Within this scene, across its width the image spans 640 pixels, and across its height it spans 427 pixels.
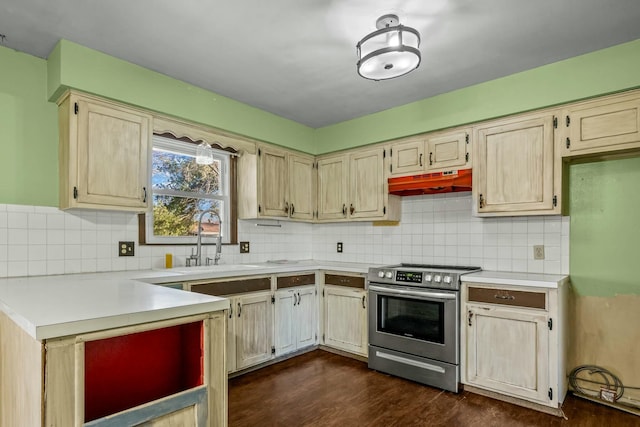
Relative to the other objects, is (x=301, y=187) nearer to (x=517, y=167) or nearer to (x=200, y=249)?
(x=200, y=249)

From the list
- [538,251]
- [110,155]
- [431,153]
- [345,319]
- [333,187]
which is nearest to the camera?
[110,155]

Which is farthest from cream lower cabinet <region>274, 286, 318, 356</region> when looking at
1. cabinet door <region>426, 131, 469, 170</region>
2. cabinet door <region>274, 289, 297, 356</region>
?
cabinet door <region>426, 131, 469, 170</region>

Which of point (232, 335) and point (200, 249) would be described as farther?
point (200, 249)

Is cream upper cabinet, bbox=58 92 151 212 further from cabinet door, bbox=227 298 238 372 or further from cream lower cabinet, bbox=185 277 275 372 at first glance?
cabinet door, bbox=227 298 238 372

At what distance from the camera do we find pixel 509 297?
2615 millimetres

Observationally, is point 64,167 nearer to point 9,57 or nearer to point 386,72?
point 9,57

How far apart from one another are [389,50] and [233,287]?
209 cm

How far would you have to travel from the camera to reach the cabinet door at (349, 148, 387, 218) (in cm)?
367

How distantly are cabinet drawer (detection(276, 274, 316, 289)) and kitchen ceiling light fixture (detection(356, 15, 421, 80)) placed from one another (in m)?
1.97

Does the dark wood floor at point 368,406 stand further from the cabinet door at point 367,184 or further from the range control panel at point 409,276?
the cabinet door at point 367,184

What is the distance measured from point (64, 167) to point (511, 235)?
345 centimetres

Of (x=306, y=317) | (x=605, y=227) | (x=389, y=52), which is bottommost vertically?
(x=306, y=317)

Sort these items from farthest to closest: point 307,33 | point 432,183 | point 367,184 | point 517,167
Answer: point 367,184, point 432,183, point 517,167, point 307,33

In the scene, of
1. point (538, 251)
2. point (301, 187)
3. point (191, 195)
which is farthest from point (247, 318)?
point (538, 251)
